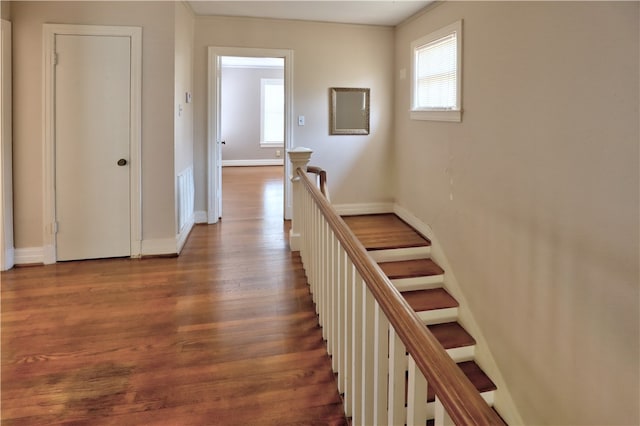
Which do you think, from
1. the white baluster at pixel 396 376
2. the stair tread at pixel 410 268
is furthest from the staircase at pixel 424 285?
the white baluster at pixel 396 376

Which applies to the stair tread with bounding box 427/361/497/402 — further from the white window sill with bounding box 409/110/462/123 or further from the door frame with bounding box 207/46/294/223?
the door frame with bounding box 207/46/294/223

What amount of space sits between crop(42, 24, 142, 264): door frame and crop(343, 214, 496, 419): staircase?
7.21 ft

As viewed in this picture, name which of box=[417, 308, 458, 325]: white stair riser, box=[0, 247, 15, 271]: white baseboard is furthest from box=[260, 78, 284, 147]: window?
box=[417, 308, 458, 325]: white stair riser

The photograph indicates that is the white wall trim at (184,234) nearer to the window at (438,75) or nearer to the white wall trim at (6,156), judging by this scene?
the white wall trim at (6,156)

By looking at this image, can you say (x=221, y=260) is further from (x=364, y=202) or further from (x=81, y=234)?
(x=364, y=202)

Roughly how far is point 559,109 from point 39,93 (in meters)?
3.96

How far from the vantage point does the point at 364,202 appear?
5.26 meters

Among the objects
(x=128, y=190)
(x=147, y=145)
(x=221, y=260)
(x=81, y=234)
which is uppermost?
(x=147, y=145)

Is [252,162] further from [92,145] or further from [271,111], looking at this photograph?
[92,145]

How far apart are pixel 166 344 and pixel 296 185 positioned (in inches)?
70.6

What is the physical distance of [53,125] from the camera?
3.54 m

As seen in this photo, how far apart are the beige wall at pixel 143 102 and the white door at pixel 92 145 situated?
147mm

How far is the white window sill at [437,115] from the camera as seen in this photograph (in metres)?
3.69

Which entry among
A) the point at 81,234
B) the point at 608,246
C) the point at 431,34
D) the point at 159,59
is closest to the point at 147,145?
the point at 159,59
